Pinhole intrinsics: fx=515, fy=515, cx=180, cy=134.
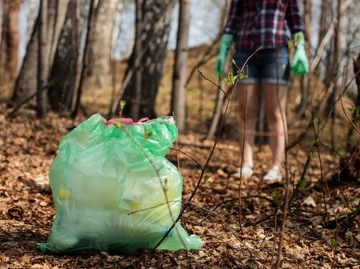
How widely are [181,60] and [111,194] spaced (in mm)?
3266

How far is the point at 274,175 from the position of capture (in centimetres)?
394

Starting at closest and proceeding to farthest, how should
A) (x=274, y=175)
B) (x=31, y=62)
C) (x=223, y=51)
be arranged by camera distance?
(x=274, y=175), (x=223, y=51), (x=31, y=62)

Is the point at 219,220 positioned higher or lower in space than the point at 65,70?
lower

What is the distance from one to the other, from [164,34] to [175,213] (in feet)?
14.4

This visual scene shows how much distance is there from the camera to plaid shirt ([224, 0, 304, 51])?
3.95 meters

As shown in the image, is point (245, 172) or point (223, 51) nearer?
point (245, 172)

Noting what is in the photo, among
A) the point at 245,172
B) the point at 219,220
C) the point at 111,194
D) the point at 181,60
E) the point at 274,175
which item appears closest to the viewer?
the point at 111,194

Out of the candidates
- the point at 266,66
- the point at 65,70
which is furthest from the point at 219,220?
the point at 65,70

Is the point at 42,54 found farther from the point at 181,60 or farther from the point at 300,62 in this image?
the point at 300,62

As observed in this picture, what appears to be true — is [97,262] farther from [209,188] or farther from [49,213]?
[209,188]

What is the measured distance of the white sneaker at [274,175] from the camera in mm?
3916

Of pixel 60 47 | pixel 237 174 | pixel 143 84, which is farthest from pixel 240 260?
pixel 60 47

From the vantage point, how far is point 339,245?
250cm

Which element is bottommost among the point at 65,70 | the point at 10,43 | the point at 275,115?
the point at 275,115
